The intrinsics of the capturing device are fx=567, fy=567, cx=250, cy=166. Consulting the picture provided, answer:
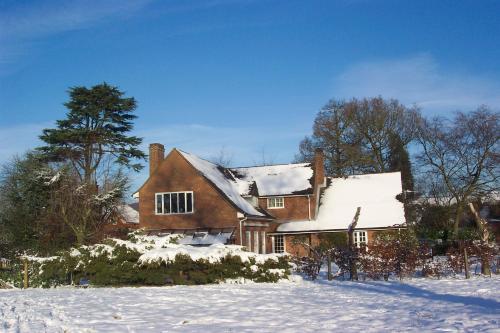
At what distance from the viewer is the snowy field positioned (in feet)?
33.5

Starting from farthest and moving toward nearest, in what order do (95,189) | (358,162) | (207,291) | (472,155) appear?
(358,162)
(472,155)
(95,189)
(207,291)

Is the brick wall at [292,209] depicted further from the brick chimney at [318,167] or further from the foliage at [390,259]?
the foliage at [390,259]

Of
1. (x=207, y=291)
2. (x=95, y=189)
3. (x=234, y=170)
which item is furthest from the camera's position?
(x=234, y=170)

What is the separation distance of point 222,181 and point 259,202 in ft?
14.2

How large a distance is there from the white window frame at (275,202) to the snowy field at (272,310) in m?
23.2

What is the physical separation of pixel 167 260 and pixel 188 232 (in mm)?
14677

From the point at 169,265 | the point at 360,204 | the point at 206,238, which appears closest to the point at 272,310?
the point at 169,265

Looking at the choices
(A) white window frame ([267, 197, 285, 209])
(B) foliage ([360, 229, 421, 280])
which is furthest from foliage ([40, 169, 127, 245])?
(B) foliage ([360, 229, 421, 280])

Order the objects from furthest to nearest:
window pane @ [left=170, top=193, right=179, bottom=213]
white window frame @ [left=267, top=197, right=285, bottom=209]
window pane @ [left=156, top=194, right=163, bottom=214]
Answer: white window frame @ [left=267, top=197, right=285, bottom=209]
window pane @ [left=156, top=194, right=163, bottom=214]
window pane @ [left=170, top=193, right=179, bottom=213]

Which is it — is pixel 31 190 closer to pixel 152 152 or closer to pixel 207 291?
pixel 152 152

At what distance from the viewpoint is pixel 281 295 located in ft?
53.9

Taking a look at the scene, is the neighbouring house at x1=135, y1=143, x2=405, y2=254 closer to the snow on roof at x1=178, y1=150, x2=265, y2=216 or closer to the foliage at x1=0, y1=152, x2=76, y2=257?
the snow on roof at x1=178, y1=150, x2=265, y2=216

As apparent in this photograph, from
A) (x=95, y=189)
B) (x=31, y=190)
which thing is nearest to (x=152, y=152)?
(x=95, y=189)

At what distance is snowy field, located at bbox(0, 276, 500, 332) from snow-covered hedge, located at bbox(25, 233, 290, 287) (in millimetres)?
2823
